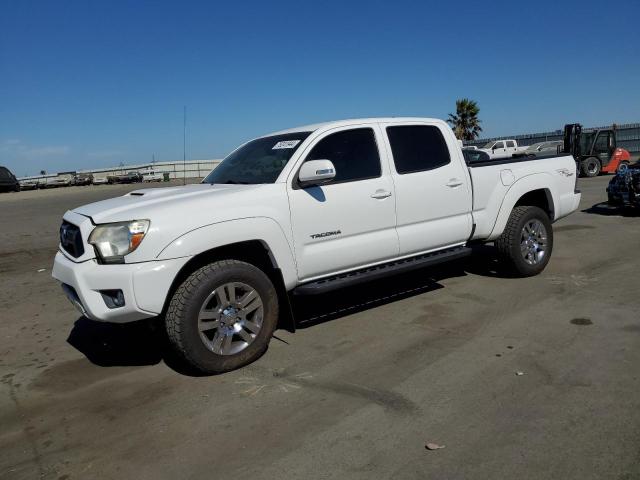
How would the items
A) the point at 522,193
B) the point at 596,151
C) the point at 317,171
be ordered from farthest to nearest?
the point at 596,151 → the point at 522,193 → the point at 317,171

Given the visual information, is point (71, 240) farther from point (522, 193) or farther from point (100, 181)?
point (100, 181)

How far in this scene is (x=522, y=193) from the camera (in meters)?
6.19

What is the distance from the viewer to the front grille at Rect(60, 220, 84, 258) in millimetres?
4008

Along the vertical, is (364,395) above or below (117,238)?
below

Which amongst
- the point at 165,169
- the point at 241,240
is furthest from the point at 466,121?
the point at 241,240

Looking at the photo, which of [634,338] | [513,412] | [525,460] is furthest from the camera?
[634,338]

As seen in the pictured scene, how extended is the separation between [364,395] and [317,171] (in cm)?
177

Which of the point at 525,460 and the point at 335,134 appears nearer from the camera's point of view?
the point at 525,460

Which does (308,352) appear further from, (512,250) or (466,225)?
(512,250)

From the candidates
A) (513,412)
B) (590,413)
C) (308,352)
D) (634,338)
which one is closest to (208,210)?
(308,352)

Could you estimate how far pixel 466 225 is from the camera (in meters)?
5.64

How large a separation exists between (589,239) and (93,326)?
7.67 metres

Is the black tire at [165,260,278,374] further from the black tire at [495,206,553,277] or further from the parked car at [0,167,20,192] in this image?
the parked car at [0,167,20,192]

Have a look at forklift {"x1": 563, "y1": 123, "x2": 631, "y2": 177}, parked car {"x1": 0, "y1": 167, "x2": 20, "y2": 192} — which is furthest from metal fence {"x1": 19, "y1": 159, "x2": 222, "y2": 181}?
forklift {"x1": 563, "y1": 123, "x2": 631, "y2": 177}
